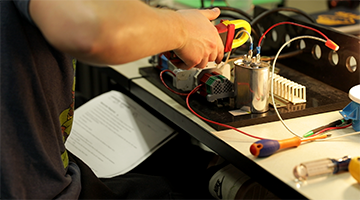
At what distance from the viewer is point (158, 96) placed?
1.07 metres

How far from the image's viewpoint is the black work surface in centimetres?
87

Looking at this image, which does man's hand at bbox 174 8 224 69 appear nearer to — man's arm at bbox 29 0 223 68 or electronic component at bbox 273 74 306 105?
man's arm at bbox 29 0 223 68

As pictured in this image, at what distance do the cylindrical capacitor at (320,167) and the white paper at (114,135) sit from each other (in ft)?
1.83

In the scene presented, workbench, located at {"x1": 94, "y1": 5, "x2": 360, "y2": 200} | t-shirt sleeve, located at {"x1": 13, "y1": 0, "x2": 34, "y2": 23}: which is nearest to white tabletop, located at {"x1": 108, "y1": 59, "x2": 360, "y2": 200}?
workbench, located at {"x1": 94, "y1": 5, "x2": 360, "y2": 200}

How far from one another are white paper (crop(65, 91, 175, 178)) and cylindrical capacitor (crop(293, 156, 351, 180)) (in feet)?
1.83

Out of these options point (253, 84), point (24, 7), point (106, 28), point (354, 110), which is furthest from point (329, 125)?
point (24, 7)

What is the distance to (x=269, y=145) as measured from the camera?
721 mm

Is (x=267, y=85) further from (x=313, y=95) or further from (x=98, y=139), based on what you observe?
(x=98, y=139)

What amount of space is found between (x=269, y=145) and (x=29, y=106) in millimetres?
449

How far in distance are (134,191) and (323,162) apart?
0.45 meters

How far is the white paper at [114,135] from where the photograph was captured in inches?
43.3

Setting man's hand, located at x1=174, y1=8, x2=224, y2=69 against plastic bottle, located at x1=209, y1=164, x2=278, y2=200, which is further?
plastic bottle, located at x1=209, y1=164, x2=278, y2=200

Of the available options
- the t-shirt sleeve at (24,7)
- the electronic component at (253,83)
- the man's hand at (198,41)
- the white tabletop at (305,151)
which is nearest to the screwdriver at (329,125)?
the white tabletop at (305,151)

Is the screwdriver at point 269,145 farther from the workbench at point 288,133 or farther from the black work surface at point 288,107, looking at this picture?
the black work surface at point 288,107
